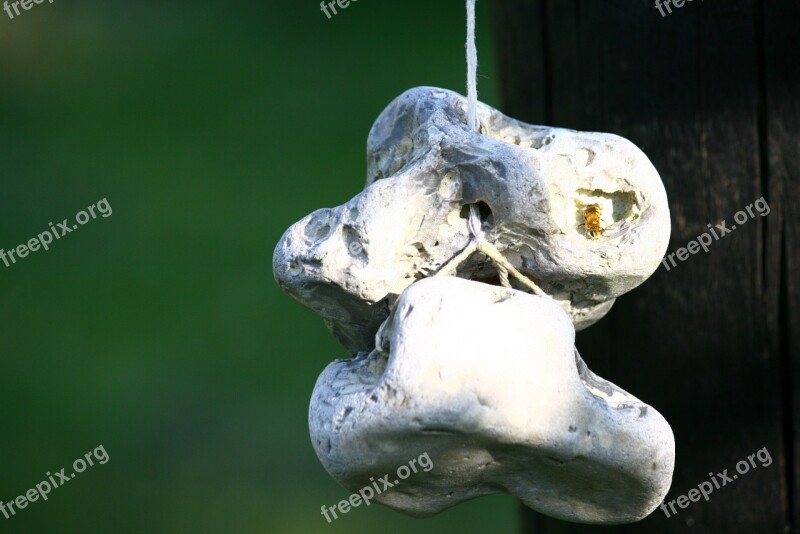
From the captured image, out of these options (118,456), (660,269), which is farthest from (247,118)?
(660,269)

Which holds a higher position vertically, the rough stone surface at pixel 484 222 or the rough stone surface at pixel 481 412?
the rough stone surface at pixel 484 222

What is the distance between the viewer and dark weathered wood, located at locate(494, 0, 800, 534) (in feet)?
5.67

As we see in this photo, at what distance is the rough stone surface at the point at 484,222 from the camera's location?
1.31m

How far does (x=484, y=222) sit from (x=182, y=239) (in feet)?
10.3

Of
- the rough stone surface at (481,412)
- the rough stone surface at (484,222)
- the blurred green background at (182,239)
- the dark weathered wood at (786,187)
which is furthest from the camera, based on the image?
the blurred green background at (182,239)

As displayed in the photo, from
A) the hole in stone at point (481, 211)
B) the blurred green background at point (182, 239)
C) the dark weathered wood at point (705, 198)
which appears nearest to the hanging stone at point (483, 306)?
the hole in stone at point (481, 211)

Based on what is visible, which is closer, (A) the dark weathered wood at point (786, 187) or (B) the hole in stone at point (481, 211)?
(B) the hole in stone at point (481, 211)

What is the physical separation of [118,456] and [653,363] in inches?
85.3

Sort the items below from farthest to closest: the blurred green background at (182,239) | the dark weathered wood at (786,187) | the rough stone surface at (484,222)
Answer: the blurred green background at (182,239), the dark weathered wood at (786,187), the rough stone surface at (484,222)

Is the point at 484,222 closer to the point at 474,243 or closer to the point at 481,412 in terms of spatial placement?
the point at 474,243

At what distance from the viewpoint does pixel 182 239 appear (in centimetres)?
431

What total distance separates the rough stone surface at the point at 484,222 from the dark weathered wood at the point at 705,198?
16.6 inches

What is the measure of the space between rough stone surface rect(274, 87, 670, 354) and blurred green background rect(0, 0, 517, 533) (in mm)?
1926

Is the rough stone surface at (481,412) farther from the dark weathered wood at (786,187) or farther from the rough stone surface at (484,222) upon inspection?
the dark weathered wood at (786,187)
